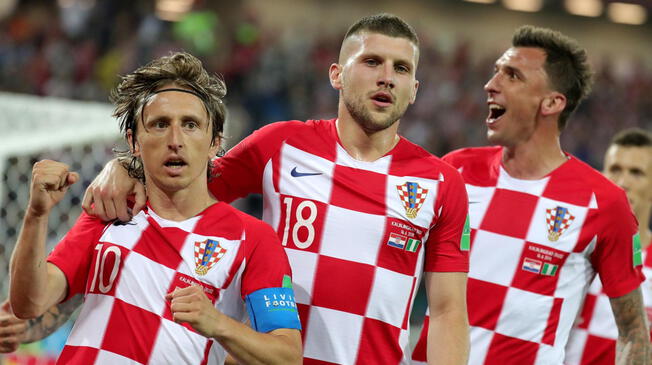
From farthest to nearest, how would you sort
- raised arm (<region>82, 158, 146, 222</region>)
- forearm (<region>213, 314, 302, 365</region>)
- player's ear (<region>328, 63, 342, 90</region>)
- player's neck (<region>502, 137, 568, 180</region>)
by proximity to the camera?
player's neck (<region>502, 137, 568, 180</region>), player's ear (<region>328, 63, 342, 90</region>), raised arm (<region>82, 158, 146, 222</region>), forearm (<region>213, 314, 302, 365</region>)

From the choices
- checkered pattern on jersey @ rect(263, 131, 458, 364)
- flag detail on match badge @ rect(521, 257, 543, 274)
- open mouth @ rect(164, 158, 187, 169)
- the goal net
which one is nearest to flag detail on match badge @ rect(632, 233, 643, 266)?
flag detail on match badge @ rect(521, 257, 543, 274)

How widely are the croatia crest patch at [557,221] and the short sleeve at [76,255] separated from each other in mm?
1914

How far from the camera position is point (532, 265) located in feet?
12.7

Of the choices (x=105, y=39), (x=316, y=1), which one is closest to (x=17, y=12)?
(x=105, y=39)

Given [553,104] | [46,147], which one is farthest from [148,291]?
[46,147]

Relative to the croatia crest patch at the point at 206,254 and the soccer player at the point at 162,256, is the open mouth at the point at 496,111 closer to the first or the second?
the soccer player at the point at 162,256

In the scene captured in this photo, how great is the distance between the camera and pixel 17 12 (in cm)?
1376

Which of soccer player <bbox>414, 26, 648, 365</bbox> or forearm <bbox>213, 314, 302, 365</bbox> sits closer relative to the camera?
forearm <bbox>213, 314, 302, 365</bbox>

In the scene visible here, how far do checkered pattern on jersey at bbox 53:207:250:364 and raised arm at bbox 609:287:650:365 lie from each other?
1.79 m

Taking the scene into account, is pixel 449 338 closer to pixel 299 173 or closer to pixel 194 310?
pixel 299 173

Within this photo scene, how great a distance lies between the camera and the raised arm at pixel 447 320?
3.17m

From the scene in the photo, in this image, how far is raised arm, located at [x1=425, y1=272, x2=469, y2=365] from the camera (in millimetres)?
3170

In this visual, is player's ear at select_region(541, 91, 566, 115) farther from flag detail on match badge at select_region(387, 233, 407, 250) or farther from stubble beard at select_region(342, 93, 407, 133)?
flag detail on match badge at select_region(387, 233, 407, 250)

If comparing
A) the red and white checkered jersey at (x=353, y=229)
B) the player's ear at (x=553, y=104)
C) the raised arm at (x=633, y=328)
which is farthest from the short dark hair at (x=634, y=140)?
the red and white checkered jersey at (x=353, y=229)
